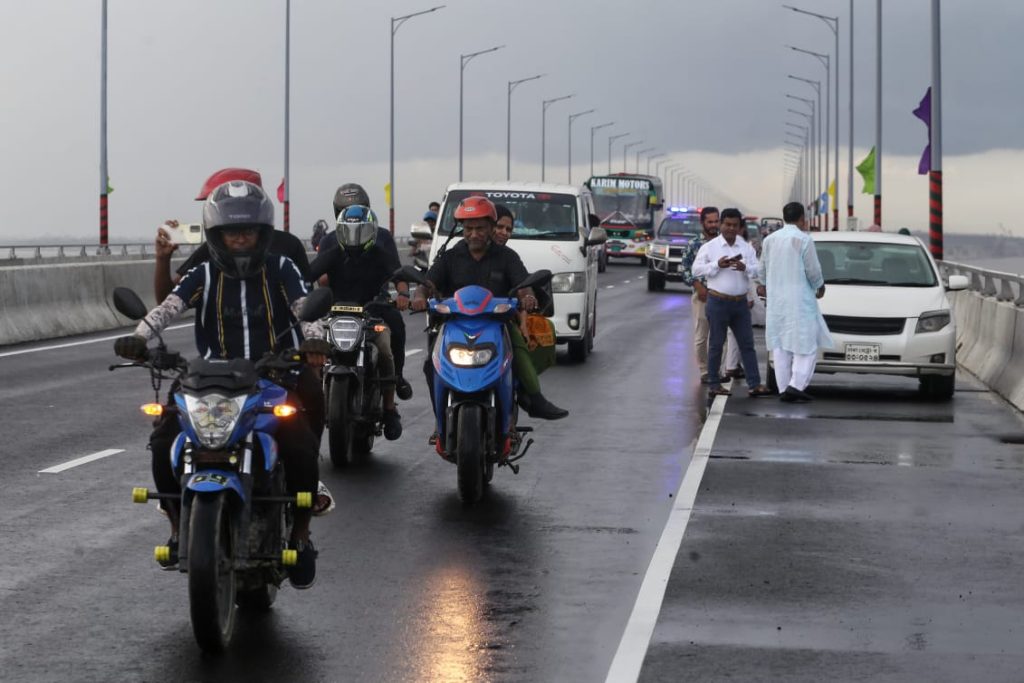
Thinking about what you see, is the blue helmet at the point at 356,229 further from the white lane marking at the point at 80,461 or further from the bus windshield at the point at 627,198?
the bus windshield at the point at 627,198

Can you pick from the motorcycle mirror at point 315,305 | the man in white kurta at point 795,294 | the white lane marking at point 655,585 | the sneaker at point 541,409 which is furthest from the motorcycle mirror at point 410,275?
the man in white kurta at point 795,294

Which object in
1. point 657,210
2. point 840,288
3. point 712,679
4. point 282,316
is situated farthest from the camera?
point 657,210

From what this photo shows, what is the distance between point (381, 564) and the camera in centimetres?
916

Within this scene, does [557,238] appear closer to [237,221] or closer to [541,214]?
[541,214]

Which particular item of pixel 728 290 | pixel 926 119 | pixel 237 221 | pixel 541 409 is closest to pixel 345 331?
pixel 541 409

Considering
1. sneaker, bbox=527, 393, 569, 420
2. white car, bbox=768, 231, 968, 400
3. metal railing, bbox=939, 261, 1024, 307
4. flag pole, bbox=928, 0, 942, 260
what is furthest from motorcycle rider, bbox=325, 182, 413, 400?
flag pole, bbox=928, 0, 942, 260

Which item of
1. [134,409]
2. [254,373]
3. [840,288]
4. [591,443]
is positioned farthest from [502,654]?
[840,288]

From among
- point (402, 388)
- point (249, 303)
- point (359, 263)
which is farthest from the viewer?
point (402, 388)

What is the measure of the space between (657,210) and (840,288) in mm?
64413

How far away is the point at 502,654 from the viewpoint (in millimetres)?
7211

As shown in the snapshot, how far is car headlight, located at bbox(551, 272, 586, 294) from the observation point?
23.1 metres

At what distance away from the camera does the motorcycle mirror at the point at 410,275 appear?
1139cm

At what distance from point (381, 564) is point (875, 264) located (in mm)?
11751

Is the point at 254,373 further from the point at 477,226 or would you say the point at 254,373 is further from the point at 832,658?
the point at 477,226
